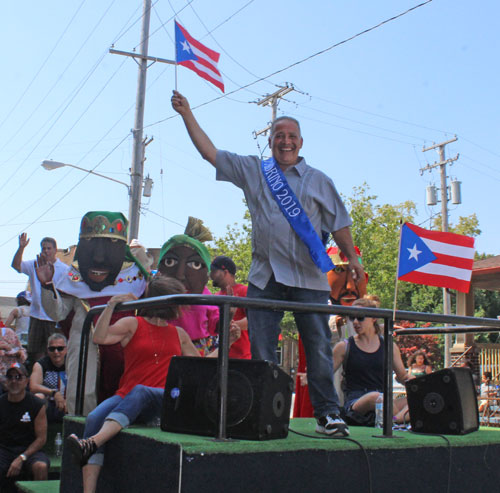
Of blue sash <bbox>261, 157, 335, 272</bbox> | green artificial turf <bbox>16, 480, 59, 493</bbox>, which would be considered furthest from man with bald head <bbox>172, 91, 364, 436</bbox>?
green artificial turf <bbox>16, 480, 59, 493</bbox>

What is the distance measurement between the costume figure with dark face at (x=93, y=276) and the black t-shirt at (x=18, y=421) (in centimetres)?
51

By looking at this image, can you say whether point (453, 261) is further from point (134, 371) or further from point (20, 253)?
point (20, 253)

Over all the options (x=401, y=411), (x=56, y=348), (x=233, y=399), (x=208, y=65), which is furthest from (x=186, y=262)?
(x=233, y=399)

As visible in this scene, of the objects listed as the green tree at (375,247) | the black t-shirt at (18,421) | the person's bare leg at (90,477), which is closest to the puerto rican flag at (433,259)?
the person's bare leg at (90,477)

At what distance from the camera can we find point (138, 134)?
1667 centimetres

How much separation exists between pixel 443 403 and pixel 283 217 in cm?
149

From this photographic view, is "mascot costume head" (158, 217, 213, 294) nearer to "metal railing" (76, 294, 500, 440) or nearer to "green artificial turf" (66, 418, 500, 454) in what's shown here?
"metal railing" (76, 294, 500, 440)

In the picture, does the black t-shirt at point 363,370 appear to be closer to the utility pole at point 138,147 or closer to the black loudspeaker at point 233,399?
the black loudspeaker at point 233,399

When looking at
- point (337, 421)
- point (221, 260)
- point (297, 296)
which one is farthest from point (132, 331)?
point (221, 260)

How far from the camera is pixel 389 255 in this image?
3350cm

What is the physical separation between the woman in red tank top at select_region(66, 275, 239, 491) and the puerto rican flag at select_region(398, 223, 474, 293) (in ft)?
4.13

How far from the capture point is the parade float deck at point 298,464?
2.79 metres

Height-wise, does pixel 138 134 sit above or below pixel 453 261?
above

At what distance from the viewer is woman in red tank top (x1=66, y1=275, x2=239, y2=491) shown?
3.39 metres
